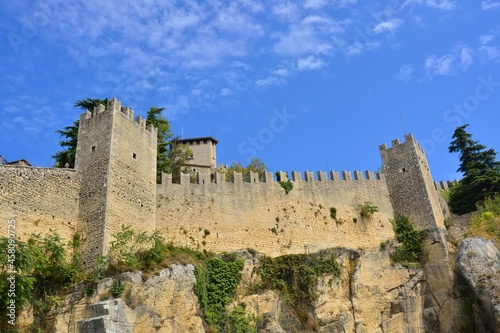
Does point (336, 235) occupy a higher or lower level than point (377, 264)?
higher

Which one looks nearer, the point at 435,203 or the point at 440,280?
the point at 440,280

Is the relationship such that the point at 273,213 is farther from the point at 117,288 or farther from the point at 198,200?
the point at 117,288

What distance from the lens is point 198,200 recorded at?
90.8ft

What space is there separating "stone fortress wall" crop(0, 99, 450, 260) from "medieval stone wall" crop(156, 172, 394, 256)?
0.19 feet

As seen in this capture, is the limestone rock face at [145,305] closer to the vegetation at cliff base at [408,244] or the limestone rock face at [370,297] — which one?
the limestone rock face at [370,297]

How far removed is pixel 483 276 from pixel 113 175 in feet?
61.2

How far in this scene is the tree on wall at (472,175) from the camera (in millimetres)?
33375

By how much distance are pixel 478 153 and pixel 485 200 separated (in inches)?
197

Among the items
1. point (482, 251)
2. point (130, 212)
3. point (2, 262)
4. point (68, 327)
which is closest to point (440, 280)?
point (482, 251)

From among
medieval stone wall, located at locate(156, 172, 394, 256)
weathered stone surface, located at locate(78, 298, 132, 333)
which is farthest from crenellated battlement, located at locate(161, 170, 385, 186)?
weathered stone surface, located at locate(78, 298, 132, 333)

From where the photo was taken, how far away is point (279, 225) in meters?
29.0

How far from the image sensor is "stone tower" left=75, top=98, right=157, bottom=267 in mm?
22953

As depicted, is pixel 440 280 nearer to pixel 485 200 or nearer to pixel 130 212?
pixel 485 200

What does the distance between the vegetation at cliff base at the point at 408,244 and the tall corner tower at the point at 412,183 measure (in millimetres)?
796
